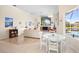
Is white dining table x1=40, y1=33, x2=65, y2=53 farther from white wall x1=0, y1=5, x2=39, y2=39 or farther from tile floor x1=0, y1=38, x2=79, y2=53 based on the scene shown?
white wall x1=0, y1=5, x2=39, y2=39

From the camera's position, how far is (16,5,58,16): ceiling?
Answer: 248cm

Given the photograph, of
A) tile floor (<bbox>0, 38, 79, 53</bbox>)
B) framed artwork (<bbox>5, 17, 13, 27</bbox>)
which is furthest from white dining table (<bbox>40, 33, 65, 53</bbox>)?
framed artwork (<bbox>5, 17, 13, 27</bbox>)

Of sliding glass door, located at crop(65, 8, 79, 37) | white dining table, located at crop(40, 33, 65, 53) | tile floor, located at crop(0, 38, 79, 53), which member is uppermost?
sliding glass door, located at crop(65, 8, 79, 37)

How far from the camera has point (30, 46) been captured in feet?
8.45

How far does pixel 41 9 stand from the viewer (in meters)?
2.54

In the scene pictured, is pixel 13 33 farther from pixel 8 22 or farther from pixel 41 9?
pixel 41 9

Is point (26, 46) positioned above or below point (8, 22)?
below

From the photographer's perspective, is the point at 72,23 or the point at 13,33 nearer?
the point at 72,23

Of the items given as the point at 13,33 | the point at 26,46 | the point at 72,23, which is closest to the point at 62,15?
the point at 72,23

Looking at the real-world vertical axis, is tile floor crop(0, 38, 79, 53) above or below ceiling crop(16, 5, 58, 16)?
below

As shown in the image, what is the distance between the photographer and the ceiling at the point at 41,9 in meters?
2.48
